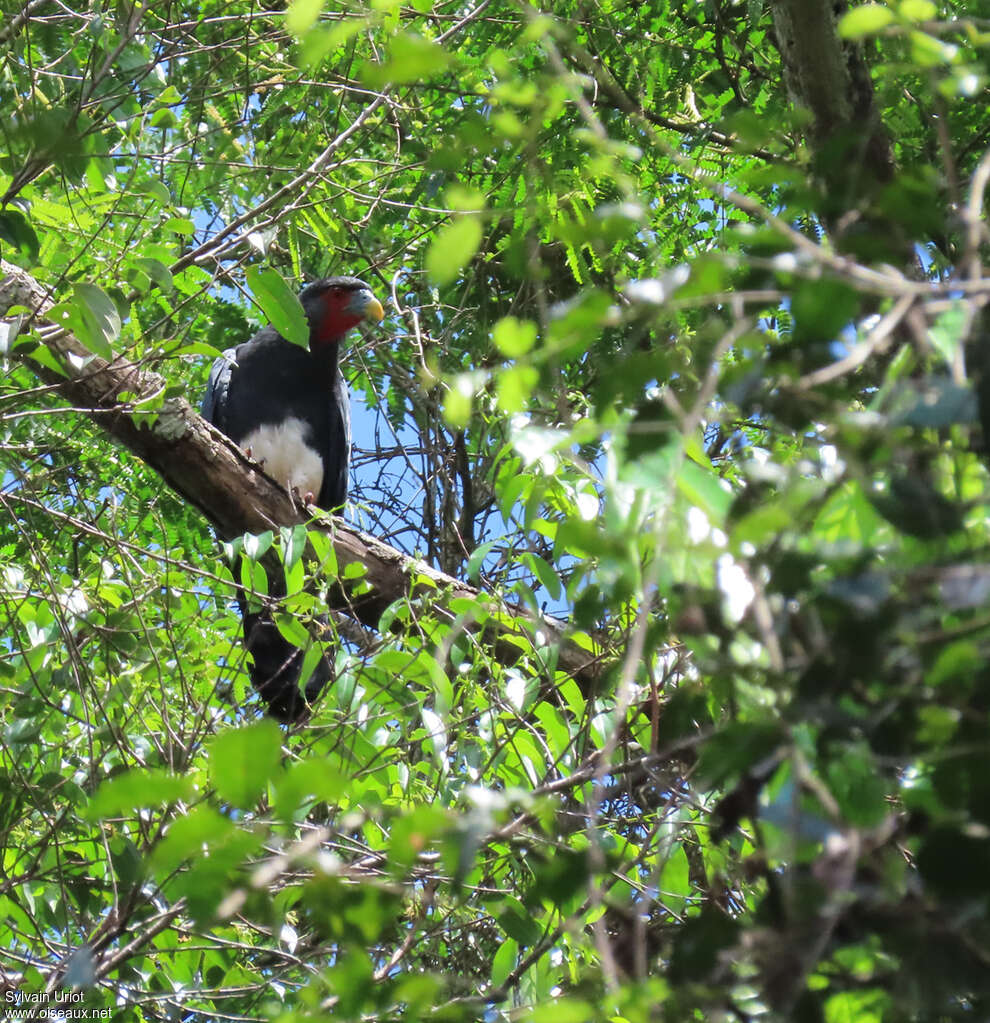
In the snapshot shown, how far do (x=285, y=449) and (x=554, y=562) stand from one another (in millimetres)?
2844

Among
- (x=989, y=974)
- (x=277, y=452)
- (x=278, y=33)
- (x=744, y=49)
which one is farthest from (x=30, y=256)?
(x=277, y=452)

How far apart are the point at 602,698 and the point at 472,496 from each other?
2324 millimetres

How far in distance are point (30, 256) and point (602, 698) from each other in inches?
67.3

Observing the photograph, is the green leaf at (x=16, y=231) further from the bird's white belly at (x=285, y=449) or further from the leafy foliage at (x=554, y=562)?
the bird's white belly at (x=285, y=449)

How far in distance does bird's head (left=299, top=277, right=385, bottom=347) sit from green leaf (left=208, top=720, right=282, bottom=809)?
451 cm

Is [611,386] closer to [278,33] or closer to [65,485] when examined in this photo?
[278,33]

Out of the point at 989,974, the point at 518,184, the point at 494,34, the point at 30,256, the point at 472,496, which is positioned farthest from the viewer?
the point at 472,496

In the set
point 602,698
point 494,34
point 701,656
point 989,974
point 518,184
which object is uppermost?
point 494,34

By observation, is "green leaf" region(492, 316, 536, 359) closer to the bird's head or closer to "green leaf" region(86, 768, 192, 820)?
"green leaf" region(86, 768, 192, 820)

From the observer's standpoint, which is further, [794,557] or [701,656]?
[701,656]

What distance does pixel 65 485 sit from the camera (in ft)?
14.7

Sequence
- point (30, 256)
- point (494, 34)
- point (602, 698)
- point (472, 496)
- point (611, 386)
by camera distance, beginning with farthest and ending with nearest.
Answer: point (472, 496), point (494, 34), point (602, 698), point (30, 256), point (611, 386)

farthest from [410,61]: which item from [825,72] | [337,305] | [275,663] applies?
[337,305]

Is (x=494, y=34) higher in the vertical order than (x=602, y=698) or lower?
higher
